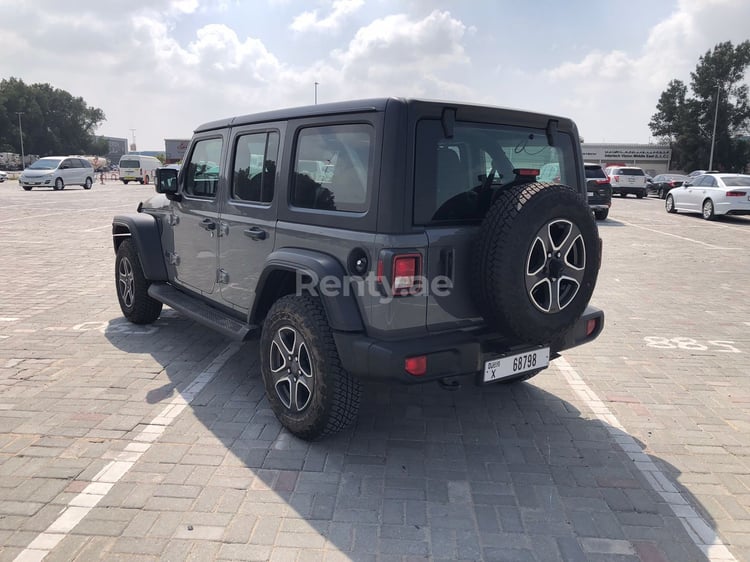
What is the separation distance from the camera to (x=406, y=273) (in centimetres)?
305

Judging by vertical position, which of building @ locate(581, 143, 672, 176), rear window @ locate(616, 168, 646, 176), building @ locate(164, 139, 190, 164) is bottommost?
rear window @ locate(616, 168, 646, 176)

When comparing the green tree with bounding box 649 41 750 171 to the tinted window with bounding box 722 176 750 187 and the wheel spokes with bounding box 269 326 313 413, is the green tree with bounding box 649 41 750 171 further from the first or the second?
the wheel spokes with bounding box 269 326 313 413

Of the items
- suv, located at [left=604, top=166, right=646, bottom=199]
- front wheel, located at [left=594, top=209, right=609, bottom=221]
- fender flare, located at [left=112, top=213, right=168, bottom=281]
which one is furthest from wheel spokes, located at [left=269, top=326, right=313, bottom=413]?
suv, located at [left=604, top=166, right=646, bottom=199]

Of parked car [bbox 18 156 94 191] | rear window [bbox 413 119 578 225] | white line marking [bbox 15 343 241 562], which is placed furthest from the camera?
parked car [bbox 18 156 94 191]

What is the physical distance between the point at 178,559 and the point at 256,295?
175cm

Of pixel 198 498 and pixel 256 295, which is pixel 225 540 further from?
pixel 256 295

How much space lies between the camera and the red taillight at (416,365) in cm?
303

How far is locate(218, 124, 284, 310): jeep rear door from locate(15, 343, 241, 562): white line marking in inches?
32.2

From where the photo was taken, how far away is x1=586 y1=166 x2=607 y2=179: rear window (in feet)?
60.1

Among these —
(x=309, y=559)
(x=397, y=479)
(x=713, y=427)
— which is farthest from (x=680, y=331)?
(x=309, y=559)

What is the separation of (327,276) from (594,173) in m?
17.6

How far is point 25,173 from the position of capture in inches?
1166

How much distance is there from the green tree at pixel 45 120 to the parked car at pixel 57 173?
69758 mm

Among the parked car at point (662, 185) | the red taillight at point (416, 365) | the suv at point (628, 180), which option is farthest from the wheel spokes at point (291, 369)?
the parked car at point (662, 185)
